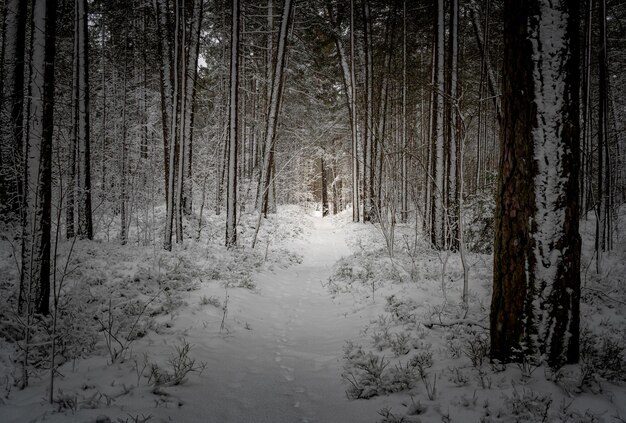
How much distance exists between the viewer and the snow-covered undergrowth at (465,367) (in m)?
2.50

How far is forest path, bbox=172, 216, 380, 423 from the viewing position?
3004 mm

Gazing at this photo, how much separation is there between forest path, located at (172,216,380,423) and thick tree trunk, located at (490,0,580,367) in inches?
68.8

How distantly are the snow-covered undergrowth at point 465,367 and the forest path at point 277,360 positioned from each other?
0.92ft

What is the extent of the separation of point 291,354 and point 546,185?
375 cm

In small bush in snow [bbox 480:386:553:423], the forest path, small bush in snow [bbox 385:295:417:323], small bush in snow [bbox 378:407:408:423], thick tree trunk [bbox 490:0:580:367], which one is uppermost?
thick tree trunk [bbox 490:0:580:367]

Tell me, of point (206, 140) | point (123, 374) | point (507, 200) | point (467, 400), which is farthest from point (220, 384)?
point (206, 140)

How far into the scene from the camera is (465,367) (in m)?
Result: 3.24

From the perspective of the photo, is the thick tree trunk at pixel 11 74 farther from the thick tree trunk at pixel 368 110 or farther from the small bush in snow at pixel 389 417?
the thick tree trunk at pixel 368 110

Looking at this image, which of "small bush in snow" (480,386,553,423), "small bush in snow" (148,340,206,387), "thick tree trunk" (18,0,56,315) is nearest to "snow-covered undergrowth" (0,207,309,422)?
"small bush in snow" (148,340,206,387)

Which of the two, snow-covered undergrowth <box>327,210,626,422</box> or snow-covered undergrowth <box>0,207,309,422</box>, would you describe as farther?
snow-covered undergrowth <box>0,207,309,422</box>

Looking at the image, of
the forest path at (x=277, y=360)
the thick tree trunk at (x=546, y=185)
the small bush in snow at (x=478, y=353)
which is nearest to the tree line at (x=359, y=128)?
the thick tree trunk at (x=546, y=185)

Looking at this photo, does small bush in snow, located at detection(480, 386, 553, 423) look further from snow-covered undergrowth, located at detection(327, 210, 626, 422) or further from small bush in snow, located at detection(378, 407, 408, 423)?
small bush in snow, located at detection(378, 407, 408, 423)

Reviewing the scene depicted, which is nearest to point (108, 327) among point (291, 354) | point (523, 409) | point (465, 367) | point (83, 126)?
point (291, 354)

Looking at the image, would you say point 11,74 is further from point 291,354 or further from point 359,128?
point 359,128
